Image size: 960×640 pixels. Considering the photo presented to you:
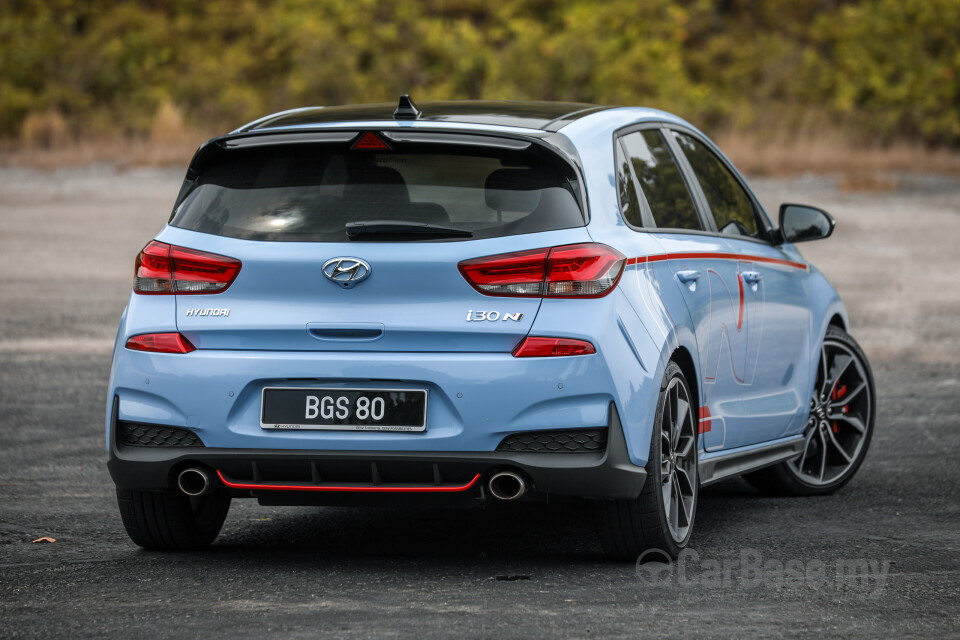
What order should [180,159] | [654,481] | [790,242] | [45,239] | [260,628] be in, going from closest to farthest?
[260,628] < [654,481] < [790,242] < [45,239] < [180,159]

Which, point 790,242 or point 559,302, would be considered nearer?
point 559,302

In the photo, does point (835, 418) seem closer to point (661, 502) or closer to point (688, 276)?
point (688, 276)

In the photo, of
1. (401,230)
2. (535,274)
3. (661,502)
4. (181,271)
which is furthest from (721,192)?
(181,271)

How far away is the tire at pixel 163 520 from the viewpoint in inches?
227

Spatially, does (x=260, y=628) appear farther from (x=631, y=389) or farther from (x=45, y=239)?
(x=45, y=239)

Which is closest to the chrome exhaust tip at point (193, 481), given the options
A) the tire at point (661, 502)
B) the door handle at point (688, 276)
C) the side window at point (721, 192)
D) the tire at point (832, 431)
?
the tire at point (661, 502)

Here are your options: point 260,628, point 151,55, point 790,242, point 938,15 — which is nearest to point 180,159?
point 151,55

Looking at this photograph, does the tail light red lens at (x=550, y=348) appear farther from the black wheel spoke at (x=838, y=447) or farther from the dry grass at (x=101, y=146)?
the dry grass at (x=101, y=146)

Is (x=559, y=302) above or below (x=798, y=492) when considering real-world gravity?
above

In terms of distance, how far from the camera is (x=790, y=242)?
736cm

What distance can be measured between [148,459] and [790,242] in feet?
11.0

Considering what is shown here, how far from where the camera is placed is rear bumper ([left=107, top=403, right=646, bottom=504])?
16.8 ft

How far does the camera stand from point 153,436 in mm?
5371

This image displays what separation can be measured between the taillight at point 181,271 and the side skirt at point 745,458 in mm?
1994
